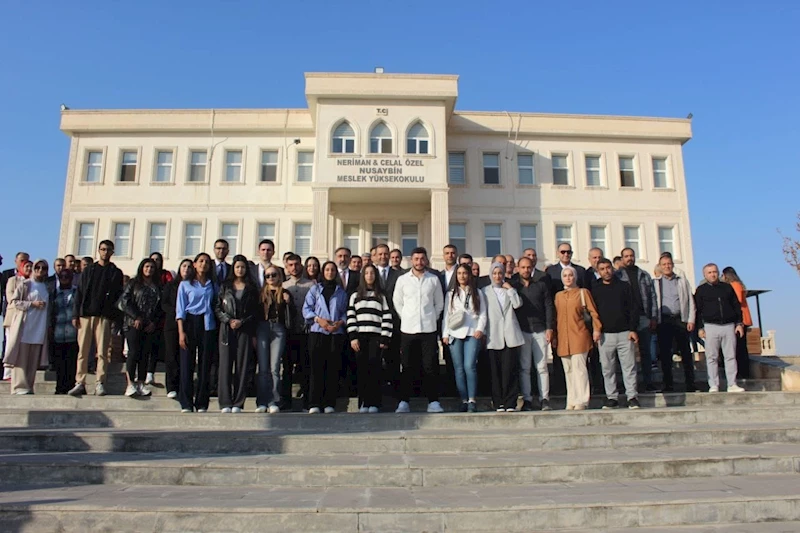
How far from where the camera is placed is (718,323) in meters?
8.77

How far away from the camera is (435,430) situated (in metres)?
6.51

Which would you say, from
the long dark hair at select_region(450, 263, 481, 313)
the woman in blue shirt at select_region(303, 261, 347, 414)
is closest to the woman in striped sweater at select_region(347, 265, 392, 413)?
the woman in blue shirt at select_region(303, 261, 347, 414)

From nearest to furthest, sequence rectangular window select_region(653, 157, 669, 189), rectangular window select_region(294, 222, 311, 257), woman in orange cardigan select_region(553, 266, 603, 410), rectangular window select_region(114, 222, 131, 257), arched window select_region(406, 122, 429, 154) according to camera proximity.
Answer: woman in orange cardigan select_region(553, 266, 603, 410), arched window select_region(406, 122, 429, 154), rectangular window select_region(114, 222, 131, 257), rectangular window select_region(294, 222, 311, 257), rectangular window select_region(653, 157, 669, 189)

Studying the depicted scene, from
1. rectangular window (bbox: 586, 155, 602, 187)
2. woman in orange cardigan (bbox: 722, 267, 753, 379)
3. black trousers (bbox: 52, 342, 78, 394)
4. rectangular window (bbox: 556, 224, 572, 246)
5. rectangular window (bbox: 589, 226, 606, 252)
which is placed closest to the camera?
Answer: black trousers (bbox: 52, 342, 78, 394)

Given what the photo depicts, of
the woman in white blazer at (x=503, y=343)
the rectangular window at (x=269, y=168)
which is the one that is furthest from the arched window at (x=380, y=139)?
the woman in white blazer at (x=503, y=343)

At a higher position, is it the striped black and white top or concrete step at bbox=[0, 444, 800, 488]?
the striped black and white top

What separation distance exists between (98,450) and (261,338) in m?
2.38

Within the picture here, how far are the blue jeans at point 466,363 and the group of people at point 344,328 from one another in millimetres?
18

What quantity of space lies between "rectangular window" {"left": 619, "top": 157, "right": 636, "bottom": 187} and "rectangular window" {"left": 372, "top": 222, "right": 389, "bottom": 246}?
10539 mm

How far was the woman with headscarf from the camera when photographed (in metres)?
8.15

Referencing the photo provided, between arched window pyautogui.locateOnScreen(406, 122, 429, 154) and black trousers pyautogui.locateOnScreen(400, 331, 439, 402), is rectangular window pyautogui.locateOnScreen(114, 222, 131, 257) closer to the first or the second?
arched window pyautogui.locateOnScreen(406, 122, 429, 154)

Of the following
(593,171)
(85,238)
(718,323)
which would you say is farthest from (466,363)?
(85,238)

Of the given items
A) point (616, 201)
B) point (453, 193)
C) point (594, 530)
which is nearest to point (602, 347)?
point (594, 530)

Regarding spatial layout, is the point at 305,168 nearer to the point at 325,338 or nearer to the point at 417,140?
the point at 417,140
